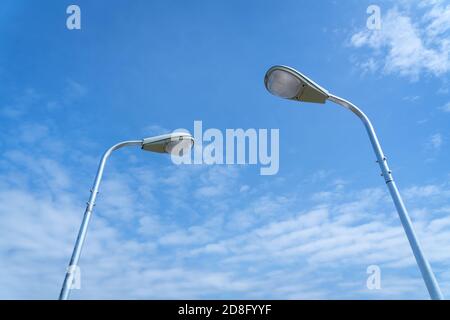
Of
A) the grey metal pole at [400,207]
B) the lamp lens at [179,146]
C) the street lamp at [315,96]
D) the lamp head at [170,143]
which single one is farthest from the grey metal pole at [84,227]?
the grey metal pole at [400,207]

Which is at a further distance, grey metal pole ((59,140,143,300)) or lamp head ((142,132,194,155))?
lamp head ((142,132,194,155))

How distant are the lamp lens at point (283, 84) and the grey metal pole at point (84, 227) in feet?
10.2

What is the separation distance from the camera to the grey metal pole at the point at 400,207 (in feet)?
13.1

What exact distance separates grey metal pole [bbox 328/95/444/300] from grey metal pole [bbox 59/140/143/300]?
436 cm

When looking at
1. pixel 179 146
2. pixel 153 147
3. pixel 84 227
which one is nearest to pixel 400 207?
pixel 179 146

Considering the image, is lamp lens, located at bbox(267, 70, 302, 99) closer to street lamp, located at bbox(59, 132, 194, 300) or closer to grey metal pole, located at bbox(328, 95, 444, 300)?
grey metal pole, located at bbox(328, 95, 444, 300)

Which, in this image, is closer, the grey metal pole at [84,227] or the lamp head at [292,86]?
the grey metal pole at [84,227]

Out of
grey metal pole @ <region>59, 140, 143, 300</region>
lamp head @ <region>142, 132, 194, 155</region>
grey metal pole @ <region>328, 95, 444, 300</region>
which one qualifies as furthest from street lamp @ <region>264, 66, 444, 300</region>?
grey metal pole @ <region>59, 140, 143, 300</region>

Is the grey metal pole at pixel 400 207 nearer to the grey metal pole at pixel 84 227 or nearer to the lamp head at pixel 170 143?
the lamp head at pixel 170 143

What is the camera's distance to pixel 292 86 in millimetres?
5688

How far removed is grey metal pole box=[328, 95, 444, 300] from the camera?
157 inches

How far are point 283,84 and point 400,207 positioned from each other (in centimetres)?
264

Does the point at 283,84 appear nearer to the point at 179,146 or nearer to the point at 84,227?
the point at 179,146
